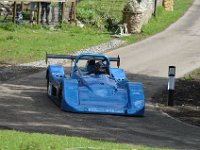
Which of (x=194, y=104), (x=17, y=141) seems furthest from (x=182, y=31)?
(x=17, y=141)

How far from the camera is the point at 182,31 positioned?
3472 cm

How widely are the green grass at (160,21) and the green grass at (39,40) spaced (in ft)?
5.49

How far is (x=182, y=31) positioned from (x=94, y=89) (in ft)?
64.0

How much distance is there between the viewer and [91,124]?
13.8 metres

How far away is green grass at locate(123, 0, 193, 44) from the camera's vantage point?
3224cm

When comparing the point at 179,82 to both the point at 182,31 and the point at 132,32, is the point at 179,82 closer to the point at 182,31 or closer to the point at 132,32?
the point at 132,32

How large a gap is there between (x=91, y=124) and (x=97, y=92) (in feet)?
6.87

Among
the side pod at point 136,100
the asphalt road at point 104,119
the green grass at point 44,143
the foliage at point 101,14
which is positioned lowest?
the asphalt road at point 104,119

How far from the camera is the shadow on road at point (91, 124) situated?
12.5 m

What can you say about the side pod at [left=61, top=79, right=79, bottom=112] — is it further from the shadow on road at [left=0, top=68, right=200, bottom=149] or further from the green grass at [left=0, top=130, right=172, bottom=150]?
the green grass at [left=0, top=130, right=172, bottom=150]

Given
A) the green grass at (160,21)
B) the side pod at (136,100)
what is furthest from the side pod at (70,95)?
the green grass at (160,21)

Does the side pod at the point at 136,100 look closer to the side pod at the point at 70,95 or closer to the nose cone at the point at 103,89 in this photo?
the nose cone at the point at 103,89

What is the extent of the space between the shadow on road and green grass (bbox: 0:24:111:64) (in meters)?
8.00

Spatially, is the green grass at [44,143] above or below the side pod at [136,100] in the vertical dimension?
above
